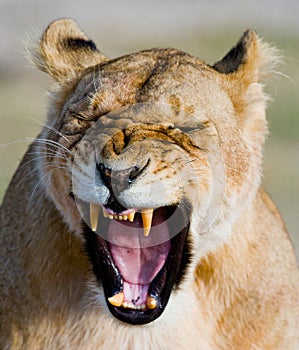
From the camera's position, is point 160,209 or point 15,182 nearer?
point 160,209

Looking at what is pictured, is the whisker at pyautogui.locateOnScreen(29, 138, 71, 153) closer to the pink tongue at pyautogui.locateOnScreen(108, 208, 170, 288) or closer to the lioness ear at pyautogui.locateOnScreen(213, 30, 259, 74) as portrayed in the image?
the pink tongue at pyautogui.locateOnScreen(108, 208, 170, 288)

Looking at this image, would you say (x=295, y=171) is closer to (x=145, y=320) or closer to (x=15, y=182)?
(x=15, y=182)

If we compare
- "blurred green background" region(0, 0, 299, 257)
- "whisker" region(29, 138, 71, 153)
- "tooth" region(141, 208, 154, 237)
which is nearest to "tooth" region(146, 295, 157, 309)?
"tooth" region(141, 208, 154, 237)

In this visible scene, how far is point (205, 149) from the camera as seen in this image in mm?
3777

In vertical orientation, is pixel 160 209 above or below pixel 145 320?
above

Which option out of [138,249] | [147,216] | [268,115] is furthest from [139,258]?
[268,115]

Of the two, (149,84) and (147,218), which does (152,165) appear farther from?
(149,84)

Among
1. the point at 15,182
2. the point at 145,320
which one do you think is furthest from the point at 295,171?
the point at 145,320

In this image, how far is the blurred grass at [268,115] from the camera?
8458 millimetres

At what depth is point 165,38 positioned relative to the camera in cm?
1411

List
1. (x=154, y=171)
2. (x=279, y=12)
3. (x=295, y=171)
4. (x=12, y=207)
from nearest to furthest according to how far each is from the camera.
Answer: (x=154, y=171) < (x=12, y=207) < (x=295, y=171) < (x=279, y=12)

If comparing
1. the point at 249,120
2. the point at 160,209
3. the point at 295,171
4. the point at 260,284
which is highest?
the point at 249,120

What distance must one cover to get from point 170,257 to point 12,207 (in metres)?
0.85

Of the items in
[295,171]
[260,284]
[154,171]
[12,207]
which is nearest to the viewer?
[154,171]
